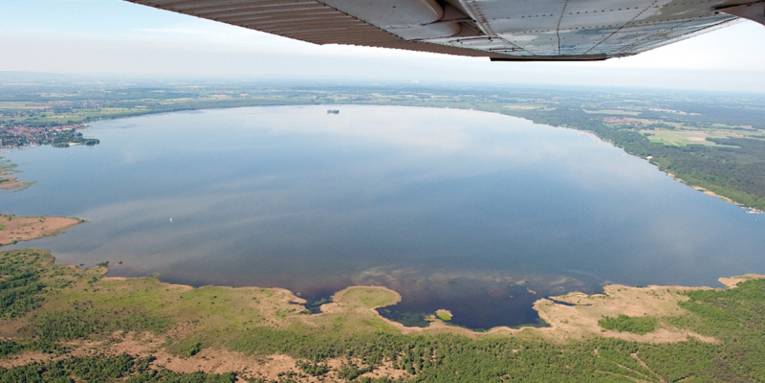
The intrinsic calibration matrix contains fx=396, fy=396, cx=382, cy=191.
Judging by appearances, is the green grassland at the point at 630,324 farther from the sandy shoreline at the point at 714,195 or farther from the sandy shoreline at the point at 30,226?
the sandy shoreline at the point at 30,226

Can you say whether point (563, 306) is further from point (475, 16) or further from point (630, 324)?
point (475, 16)

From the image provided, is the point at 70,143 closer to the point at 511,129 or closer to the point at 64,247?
the point at 64,247

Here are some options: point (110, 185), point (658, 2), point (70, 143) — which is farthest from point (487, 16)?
point (70, 143)

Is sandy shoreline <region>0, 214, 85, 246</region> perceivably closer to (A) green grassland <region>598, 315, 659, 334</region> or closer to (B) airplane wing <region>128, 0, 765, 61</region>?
(B) airplane wing <region>128, 0, 765, 61</region>

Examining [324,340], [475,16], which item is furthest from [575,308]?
[475,16]

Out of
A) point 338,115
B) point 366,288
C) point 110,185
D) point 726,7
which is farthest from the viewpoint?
point 338,115

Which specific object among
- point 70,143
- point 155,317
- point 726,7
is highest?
point 726,7

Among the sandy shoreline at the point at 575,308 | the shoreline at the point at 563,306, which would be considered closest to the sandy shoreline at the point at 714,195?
the shoreline at the point at 563,306
